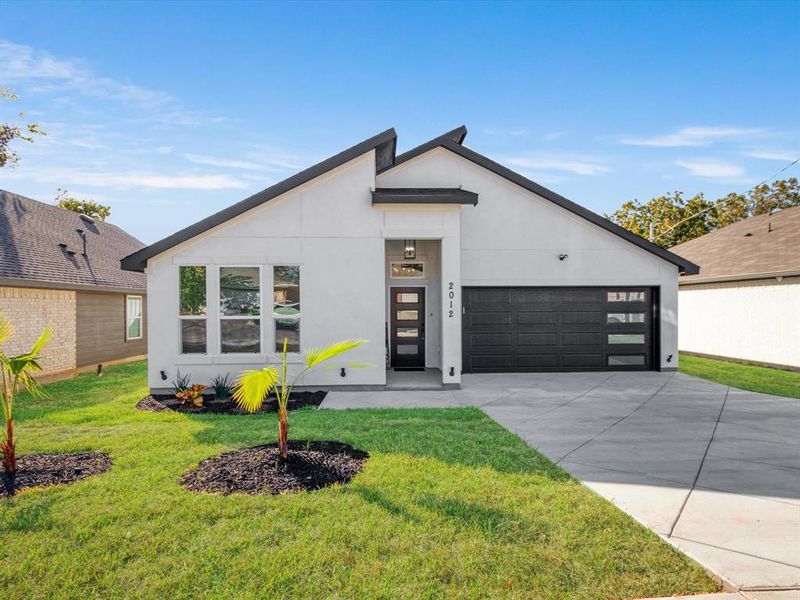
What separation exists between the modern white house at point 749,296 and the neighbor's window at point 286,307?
37.0 ft

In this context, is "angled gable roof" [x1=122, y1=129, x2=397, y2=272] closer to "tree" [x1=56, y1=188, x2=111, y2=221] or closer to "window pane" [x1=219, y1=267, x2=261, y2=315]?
"window pane" [x1=219, y1=267, x2=261, y2=315]

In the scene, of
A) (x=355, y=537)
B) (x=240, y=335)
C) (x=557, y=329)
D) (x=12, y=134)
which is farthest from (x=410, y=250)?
(x=12, y=134)

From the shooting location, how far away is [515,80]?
Answer: 15.8 metres

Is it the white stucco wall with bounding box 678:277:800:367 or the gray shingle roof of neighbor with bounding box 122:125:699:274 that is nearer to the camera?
the gray shingle roof of neighbor with bounding box 122:125:699:274

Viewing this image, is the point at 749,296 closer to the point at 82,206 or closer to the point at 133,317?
the point at 133,317

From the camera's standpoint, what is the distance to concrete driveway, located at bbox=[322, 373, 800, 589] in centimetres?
361

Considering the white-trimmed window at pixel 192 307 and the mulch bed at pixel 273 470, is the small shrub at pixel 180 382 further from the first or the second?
the mulch bed at pixel 273 470

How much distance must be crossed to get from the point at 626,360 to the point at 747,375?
294 centimetres

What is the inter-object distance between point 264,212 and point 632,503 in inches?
327

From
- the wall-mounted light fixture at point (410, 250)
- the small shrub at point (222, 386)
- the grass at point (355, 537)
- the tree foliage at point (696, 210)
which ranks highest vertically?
the tree foliage at point (696, 210)

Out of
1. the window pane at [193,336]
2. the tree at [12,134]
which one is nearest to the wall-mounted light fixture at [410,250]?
the window pane at [193,336]

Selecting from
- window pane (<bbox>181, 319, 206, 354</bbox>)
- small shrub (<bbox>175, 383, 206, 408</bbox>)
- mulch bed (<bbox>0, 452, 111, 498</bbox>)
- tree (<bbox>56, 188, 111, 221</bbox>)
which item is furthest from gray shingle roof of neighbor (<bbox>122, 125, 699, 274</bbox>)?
tree (<bbox>56, 188, 111, 221</bbox>)

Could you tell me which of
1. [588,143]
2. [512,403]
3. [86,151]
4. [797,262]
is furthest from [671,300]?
[86,151]

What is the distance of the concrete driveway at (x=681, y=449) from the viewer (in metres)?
3.61
